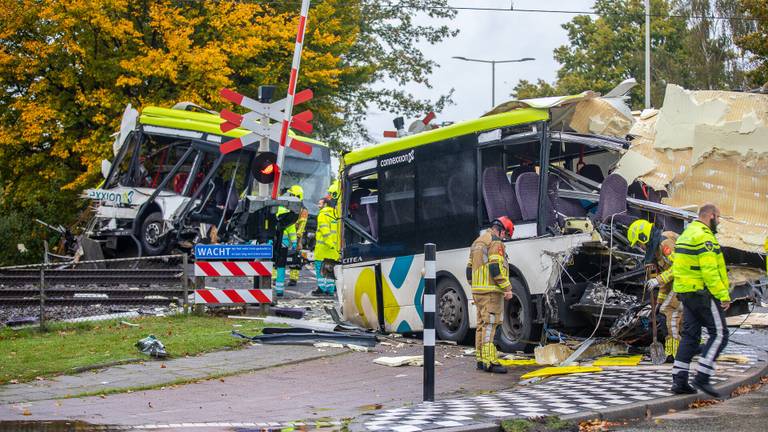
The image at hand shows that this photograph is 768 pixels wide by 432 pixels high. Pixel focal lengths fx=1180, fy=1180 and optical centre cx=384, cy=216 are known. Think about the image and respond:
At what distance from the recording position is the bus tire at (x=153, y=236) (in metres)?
25.6

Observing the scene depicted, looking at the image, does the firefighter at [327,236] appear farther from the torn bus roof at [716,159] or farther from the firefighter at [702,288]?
the firefighter at [702,288]

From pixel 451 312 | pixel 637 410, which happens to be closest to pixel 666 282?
pixel 637 410

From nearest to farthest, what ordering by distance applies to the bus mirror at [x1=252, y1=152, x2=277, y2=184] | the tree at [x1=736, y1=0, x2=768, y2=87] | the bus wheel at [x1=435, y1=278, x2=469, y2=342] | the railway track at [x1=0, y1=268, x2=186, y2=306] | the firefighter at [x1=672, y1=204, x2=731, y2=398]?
the firefighter at [x1=672, y1=204, x2=731, y2=398], the bus wheel at [x1=435, y1=278, x2=469, y2=342], the bus mirror at [x1=252, y1=152, x2=277, y2=184], the railway track at [x1=0, y1=268, x2=186, y2=306], the tree at [x1=736, y1=0, x2=768, y2=87]

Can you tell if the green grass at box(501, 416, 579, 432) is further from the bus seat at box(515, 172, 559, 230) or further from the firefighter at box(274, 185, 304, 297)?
the firefighter at box(274, 185, 304, 297)

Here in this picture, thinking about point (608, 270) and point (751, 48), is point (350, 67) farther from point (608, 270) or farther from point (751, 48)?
point (608, 270)

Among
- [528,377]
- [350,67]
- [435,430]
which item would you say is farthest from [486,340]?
[350,67]

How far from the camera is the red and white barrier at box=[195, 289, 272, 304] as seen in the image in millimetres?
16969

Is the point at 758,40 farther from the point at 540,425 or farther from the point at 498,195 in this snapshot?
the point at 540,425

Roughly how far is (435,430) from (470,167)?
6936 mm

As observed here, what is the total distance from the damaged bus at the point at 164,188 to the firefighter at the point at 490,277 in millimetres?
12986

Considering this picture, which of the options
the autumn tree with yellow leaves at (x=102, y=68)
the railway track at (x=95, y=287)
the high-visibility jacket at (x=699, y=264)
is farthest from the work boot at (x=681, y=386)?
the autumn tree with yellow leaves at (x=102, y=68)

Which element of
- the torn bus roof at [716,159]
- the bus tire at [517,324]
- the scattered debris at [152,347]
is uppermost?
the torn bus roof at [716,159]

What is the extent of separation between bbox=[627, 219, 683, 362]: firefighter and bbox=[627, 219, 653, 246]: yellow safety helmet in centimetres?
2

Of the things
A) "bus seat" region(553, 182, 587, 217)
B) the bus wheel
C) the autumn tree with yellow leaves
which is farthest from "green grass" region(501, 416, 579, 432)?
the autumn tree with yellow leaves
